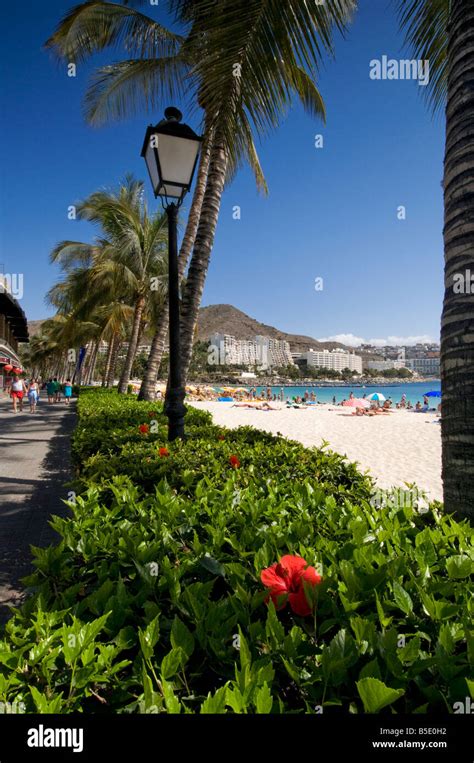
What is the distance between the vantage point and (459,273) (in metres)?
2.71

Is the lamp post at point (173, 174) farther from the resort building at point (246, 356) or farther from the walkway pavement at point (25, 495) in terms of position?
the resort building at point (246, 356)

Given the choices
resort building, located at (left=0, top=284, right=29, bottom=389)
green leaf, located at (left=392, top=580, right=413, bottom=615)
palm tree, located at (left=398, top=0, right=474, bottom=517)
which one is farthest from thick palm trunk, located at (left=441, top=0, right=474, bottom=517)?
resort building, located at (left=0, top=284, right=29, bottom=389)

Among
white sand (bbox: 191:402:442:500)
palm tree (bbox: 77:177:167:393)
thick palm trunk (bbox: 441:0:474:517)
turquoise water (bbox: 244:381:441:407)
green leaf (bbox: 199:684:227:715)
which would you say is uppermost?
palm tree (bbox: 77:177:167:393)

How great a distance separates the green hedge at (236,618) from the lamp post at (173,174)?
2.47 meters

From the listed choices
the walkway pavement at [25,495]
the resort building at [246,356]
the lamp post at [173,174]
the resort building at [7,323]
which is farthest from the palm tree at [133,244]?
the resort building at [246,356]

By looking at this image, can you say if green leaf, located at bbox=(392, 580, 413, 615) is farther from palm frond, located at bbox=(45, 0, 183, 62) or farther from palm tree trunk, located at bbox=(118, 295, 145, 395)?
palm tree trunk, located at bbox=(118, 295, 145, 395)

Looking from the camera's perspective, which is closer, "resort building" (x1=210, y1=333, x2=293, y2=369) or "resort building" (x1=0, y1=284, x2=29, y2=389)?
"resort building" (x1=0, y1=284, x2=29, y2=389)

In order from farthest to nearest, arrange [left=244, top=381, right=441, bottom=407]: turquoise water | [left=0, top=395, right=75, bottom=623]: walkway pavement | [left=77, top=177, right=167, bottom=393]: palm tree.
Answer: [left=244, top=381, right=441, bottom=407]: turquoise water, [left=77, top=177, right=167, bottom=393]: palm tree, [left=0, top=395, right=75, bottom=623]: walkway pavement

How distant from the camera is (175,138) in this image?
4.31 metres

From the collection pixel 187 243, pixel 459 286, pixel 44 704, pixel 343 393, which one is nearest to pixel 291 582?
pixel 44 704

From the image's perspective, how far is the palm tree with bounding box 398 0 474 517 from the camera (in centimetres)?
257

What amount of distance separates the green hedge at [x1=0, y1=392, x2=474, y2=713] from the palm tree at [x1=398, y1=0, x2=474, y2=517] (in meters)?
0.43

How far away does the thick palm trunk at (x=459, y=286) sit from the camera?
2.57 metres

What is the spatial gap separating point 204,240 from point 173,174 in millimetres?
2990
